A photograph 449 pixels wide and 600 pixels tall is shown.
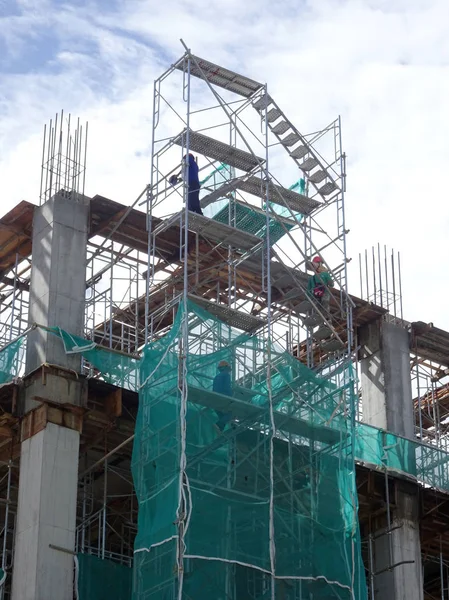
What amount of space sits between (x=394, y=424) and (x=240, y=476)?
909 centimetres

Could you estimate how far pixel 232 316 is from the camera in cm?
3569

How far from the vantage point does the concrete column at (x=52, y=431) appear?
3188 centimetres

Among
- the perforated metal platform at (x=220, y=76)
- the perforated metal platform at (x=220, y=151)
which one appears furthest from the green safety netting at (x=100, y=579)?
the perforated metal platform at (x=220, y=76)

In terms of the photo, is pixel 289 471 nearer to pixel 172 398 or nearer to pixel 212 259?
pixel 172 398

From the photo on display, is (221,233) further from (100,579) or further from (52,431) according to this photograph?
(100,579)

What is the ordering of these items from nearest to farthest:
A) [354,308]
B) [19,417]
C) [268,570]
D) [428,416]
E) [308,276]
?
[268,570] → [19,417] → [308,276] → [354,308] → [428,416]

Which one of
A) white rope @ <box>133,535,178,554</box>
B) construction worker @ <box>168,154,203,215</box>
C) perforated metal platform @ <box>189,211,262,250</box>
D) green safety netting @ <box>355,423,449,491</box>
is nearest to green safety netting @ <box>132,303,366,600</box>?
white rope @ <box>133,535,178,554</box>

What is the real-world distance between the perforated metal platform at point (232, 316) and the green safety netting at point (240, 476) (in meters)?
1.23

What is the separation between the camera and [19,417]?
A: 1337 inches

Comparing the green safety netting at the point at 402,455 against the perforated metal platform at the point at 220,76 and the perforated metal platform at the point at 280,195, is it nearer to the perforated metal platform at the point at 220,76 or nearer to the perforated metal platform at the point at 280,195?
the perforated metal platform at the point at 280,195

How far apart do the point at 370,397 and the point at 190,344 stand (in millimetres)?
9296

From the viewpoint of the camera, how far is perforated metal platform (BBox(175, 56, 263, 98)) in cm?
3747

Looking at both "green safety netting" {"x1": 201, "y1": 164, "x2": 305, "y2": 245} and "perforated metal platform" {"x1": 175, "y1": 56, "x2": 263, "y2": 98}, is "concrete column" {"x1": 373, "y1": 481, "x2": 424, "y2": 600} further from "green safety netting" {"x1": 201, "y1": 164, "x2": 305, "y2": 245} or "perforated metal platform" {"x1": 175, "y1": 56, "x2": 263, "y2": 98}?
"perforated metal platform" {"x1": 175, "y1": 56, "x2": 263, "y2": 98}

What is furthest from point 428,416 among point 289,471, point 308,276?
point 289,471
